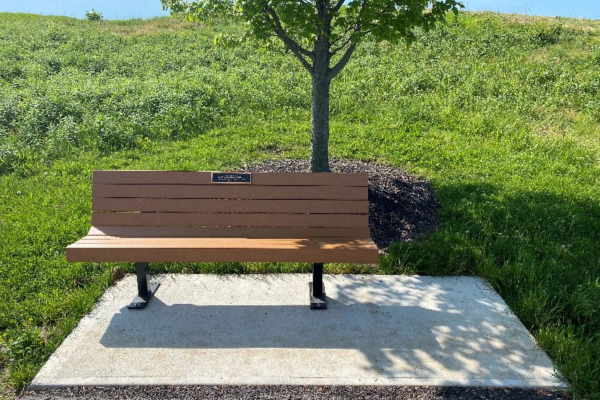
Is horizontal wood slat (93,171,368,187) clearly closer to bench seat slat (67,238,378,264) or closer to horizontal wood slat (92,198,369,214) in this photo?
horizontal wood slat (92,198,369,214)

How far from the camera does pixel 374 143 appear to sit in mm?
7836

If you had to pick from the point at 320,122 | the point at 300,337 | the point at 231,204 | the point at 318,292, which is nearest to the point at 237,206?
the point at 231,204

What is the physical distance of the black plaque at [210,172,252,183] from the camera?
4051 mm

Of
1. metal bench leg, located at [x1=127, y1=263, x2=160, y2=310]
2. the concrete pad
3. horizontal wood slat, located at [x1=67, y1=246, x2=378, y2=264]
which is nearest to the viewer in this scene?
the concrete pad

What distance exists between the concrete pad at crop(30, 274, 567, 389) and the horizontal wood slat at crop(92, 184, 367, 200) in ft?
2.61

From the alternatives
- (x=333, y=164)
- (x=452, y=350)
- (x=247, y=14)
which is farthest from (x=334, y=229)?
(x=333, y=164)

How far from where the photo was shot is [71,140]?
26.1ft

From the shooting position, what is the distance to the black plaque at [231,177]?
405cm

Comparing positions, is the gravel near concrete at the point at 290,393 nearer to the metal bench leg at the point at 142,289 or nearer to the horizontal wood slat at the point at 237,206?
the metal bench leg at the point at 142,289

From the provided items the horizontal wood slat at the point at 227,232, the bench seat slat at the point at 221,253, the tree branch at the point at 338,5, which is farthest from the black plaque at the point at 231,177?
the tree branch at the point at 338,5

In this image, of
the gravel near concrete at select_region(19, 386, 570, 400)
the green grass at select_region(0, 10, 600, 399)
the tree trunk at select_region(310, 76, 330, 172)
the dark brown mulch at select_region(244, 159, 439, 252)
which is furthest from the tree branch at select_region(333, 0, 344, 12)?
the gravel near concrete at select_region(19, 386, 570, 400)

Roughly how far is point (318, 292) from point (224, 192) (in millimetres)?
1107

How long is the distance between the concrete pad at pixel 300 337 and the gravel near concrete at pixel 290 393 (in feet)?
0.16

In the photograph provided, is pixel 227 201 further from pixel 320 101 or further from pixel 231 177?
pixel 320 101
